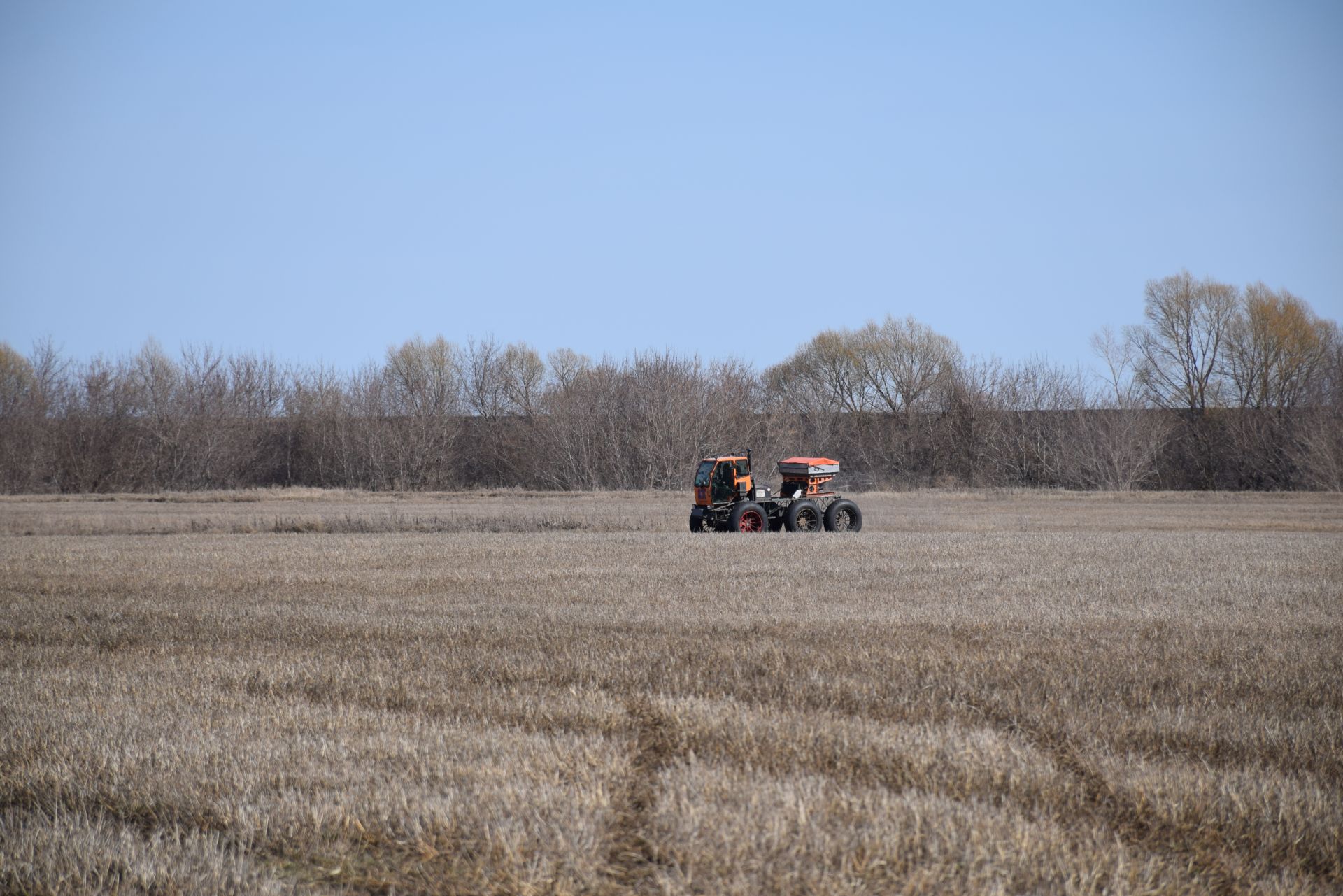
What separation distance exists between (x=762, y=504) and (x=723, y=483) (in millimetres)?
997

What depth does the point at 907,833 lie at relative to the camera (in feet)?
14.2

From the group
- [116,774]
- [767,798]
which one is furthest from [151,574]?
[767,798]

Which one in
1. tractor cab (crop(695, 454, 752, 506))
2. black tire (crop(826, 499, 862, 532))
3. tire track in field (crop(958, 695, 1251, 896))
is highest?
tractor cab (crop(695, 454, 752, 506))

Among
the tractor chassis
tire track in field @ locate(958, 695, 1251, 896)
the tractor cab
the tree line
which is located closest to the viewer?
tire track in field @ locate(958, 695, 1251, 896)

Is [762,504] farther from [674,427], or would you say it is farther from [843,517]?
[674,427]

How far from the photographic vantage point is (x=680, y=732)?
19.6ft

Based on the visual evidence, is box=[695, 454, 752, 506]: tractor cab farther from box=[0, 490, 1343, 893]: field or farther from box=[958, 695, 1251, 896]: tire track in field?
box=[958, 695, 1251, 896]: tire track in field

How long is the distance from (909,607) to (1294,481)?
43674mm

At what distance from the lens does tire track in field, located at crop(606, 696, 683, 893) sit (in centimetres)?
410

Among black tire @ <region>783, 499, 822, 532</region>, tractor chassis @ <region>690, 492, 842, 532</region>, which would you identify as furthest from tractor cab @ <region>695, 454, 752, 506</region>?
black tire @ <region>783, 499, 822, 532</region>

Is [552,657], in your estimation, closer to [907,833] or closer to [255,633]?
[255,633]

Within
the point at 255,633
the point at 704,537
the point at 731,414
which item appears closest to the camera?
the point at 255,633

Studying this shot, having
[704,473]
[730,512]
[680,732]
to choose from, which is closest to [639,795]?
[680,732]

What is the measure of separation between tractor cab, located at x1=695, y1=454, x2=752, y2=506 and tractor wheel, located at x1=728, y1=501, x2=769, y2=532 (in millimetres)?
628
